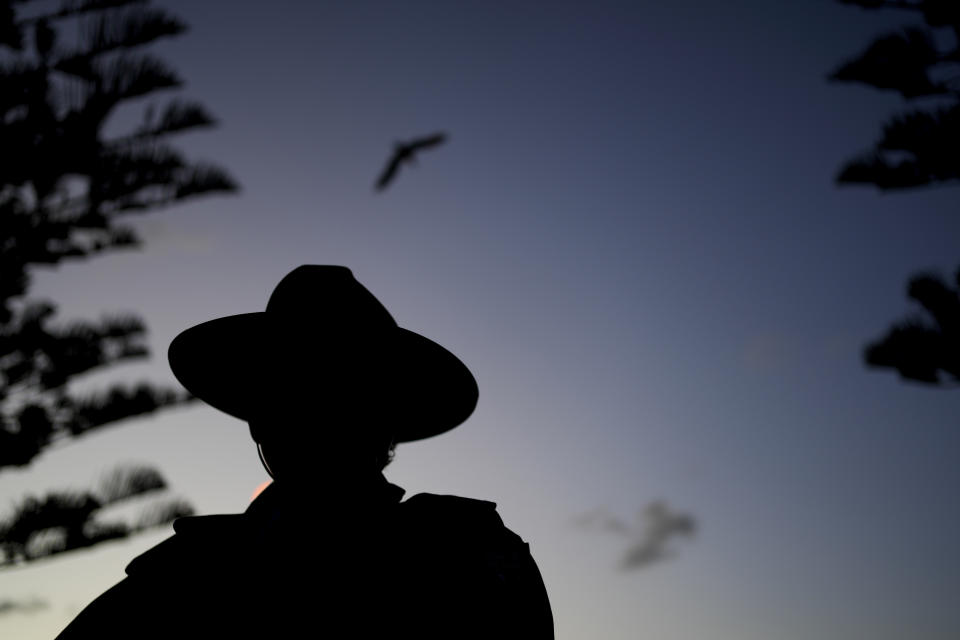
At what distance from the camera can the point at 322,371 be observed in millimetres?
1728

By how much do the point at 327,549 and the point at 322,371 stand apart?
1.42ft

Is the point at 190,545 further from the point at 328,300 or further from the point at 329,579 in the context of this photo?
the point at 328,300

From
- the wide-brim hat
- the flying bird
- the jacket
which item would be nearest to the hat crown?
the wide-brim hat

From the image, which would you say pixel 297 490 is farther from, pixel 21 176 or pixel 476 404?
pixel 21 176

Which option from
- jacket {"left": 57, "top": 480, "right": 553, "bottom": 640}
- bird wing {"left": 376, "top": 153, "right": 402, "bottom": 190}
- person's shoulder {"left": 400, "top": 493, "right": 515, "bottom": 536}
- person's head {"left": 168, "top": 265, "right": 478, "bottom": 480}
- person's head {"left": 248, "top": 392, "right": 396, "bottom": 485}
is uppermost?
bird wing {"left": 376, "top": 153, "right": 402, "bottom": 190}

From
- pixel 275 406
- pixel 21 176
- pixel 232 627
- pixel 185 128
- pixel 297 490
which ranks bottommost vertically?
pixel 232 627

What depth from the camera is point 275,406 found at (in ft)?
5.42

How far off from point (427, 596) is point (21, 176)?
7620 mm

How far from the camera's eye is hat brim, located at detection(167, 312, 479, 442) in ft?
5.57

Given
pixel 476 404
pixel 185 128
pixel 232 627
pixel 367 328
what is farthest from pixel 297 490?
pixel 185 128

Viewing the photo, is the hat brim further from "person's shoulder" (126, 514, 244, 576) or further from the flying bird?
the flying bird

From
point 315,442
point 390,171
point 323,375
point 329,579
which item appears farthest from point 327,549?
point 390,171

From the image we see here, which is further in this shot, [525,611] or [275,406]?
[275,406]

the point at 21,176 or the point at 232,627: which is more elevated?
the point at 21,176
